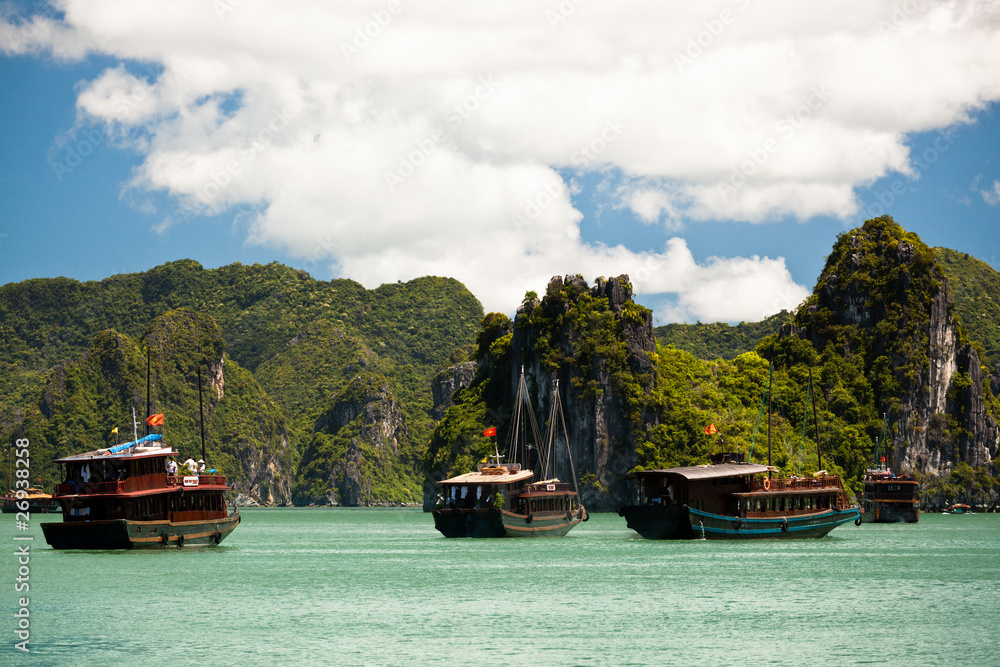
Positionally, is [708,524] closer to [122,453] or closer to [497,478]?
[497,478]

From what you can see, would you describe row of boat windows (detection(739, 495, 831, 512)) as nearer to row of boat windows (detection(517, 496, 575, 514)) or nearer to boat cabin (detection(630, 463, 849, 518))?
boat cabin (detection(630, 463, 849, 518))

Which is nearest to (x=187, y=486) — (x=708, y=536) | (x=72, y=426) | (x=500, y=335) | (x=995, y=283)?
(x=708, y=536)

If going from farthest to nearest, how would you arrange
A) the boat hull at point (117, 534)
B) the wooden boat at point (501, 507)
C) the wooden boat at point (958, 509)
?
1. the wooden boat at point (958, 509)
2. the wooden boat at point (501, 507)
3. the boat hull at point (117, 534)

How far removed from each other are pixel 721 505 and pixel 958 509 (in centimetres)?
7387

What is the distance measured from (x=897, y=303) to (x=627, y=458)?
39.5m

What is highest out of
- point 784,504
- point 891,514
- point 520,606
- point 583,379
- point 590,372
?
point 590,372

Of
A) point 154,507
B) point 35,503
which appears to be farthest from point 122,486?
point 35,503

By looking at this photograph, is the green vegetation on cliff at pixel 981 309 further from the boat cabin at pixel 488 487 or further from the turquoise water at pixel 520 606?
the turquoise water at pixel 520 606

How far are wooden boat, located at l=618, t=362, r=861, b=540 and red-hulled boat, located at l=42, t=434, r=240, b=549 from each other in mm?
24907

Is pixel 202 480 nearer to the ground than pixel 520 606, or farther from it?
farther from it

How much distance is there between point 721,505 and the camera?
6612cm

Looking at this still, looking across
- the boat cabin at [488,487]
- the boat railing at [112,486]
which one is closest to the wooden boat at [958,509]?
the boat cabin at [488,487]

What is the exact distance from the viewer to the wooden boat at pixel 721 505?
2564 inches

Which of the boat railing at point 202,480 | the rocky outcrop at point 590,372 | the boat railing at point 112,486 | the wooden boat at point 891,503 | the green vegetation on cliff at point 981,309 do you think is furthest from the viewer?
the green vegetation on cliff at point 981,309
